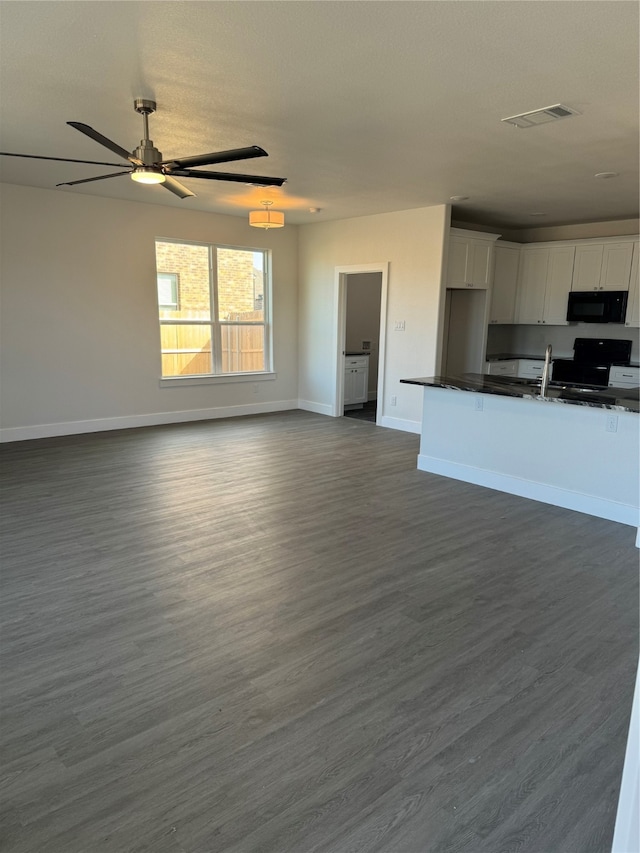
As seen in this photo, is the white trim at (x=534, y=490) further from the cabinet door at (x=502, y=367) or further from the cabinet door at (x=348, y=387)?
the cabinet door at (x=348, y=387)

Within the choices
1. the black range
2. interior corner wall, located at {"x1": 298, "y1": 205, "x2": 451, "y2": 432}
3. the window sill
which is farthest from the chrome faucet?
the window sill

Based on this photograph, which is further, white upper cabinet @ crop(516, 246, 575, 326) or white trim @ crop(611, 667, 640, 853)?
white upper cabinet @ crop(516, 246, 575, 326)

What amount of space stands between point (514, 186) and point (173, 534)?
14.8 ft

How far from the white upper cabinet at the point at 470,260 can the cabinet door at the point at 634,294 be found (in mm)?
1675

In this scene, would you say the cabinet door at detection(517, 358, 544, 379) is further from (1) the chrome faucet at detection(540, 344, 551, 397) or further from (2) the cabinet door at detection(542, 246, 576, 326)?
(1) the chrome faucet at detection(540, 344, 551, 397)

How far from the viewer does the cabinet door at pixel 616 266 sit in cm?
681

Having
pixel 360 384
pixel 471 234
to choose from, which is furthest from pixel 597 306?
pixel 360 384

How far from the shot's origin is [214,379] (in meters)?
7.78

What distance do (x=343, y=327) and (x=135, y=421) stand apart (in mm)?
→ 3137

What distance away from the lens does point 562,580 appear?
3.23m

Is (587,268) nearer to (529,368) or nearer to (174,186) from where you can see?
(529,368)

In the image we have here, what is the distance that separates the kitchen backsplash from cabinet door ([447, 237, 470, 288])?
5.43 ft

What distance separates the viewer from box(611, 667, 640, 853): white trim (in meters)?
0.99

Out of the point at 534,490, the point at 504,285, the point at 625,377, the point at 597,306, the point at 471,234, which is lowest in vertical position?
the point at 534,490
